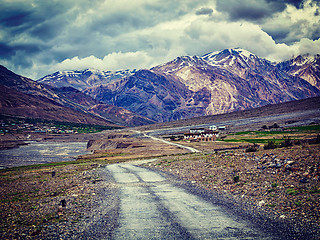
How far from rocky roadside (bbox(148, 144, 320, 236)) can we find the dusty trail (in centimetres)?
226

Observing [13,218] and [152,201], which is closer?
[13,218]

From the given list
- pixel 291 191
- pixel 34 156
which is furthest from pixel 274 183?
pixel 34 156

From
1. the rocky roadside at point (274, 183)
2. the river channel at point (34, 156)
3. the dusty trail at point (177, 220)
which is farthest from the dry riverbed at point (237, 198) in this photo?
the river channel at point (34, 156)

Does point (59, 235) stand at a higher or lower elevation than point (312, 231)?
higher

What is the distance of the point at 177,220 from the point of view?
12.4 meters

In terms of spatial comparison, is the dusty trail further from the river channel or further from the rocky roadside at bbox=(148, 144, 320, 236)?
the river channel

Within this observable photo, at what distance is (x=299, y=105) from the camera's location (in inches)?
6245

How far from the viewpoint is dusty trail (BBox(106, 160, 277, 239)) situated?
1069cm

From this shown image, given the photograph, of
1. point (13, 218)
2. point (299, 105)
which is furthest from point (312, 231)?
point (299, 105)

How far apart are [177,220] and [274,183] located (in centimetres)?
819

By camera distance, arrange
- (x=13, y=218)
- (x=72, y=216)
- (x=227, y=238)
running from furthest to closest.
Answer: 1. (x=13, y=218)
2. (x=72, y=216)
3. (x=227, y=238)

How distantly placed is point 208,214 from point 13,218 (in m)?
11.1

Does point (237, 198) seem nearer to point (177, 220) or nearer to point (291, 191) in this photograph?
point (291, 191)

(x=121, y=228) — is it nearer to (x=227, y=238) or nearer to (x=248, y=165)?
(x=227, y=238)
